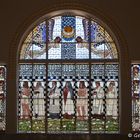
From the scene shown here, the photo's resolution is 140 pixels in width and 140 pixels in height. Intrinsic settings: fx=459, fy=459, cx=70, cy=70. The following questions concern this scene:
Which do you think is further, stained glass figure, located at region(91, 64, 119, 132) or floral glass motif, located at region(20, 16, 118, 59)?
floral glass motif, located at region(20, 16, 118, 59)

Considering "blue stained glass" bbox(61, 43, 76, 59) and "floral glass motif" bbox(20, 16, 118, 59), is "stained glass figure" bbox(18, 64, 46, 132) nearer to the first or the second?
"floral glass motif" bbox(20, 16, 118, 59)

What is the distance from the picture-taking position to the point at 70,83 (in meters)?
10.9

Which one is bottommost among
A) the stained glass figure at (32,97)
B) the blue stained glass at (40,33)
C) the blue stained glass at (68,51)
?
the stained glass figure at (32,97)

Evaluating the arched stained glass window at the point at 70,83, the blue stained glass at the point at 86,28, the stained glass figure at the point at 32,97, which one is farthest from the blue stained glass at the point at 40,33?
the blue stained glass at the point at 86,28

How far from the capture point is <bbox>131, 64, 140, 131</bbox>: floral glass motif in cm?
1059

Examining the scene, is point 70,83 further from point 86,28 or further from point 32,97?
point 86,28

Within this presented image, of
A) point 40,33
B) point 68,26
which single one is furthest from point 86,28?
point 40,33

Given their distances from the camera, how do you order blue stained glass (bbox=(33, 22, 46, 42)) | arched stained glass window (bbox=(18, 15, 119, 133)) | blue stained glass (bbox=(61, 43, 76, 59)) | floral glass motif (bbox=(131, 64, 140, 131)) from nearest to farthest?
floral glass motif (bbox=(131, 64, 140, 131)) < arched stained glass window (bbox=(18, 15, 119, 133)) < blue stained glass (bbox=(61, 43, 76, 59)) < blue stained glass (bbox=(33, 22, 46, 42))

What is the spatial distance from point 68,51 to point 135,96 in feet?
6.27

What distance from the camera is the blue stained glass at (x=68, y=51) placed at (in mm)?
10961

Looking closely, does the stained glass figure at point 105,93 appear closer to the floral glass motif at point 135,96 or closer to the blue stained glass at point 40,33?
the floral glass motif at point 135,96

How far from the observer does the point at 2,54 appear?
10664 millimetres

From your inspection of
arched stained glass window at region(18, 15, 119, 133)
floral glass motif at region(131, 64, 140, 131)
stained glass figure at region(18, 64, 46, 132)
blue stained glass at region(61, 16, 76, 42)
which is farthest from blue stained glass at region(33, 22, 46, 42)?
floral glass motif at region(131, 64, 140, 131)

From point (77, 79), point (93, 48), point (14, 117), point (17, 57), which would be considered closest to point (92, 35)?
point (93, 48)
